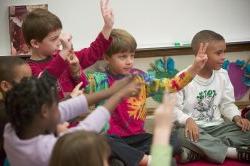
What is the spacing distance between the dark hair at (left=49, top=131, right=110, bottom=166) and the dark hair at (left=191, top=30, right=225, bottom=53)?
142 centimetres

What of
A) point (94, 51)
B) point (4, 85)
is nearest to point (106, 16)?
point (94, 51)

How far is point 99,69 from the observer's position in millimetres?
2205

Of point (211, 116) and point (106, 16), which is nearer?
point (106, 16)

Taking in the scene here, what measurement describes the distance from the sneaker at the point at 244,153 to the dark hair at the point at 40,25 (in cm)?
119

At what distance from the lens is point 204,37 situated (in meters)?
2.32

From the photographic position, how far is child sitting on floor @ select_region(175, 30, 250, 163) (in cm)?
217

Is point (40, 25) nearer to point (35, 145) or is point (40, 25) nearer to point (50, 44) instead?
point (50, 44)

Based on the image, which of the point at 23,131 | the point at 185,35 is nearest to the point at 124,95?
the point at 23,131

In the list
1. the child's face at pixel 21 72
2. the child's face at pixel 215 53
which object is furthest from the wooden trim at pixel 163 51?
the child's face at pixel 21 72

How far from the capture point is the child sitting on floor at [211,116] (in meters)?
2.17

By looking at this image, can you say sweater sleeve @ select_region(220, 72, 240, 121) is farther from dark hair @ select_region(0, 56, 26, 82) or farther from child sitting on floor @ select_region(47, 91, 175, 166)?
child sitting on floor @ select_region(47, 91, 175, 166)

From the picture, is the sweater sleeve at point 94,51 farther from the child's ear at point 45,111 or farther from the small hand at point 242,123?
the small hand at point 242,123

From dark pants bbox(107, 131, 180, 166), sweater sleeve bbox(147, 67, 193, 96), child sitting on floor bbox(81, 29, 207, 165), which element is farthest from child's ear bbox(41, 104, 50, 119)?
sweater sleeve bbox(147, 67, 193, 96)

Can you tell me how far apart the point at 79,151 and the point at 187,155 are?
4.09 feet
